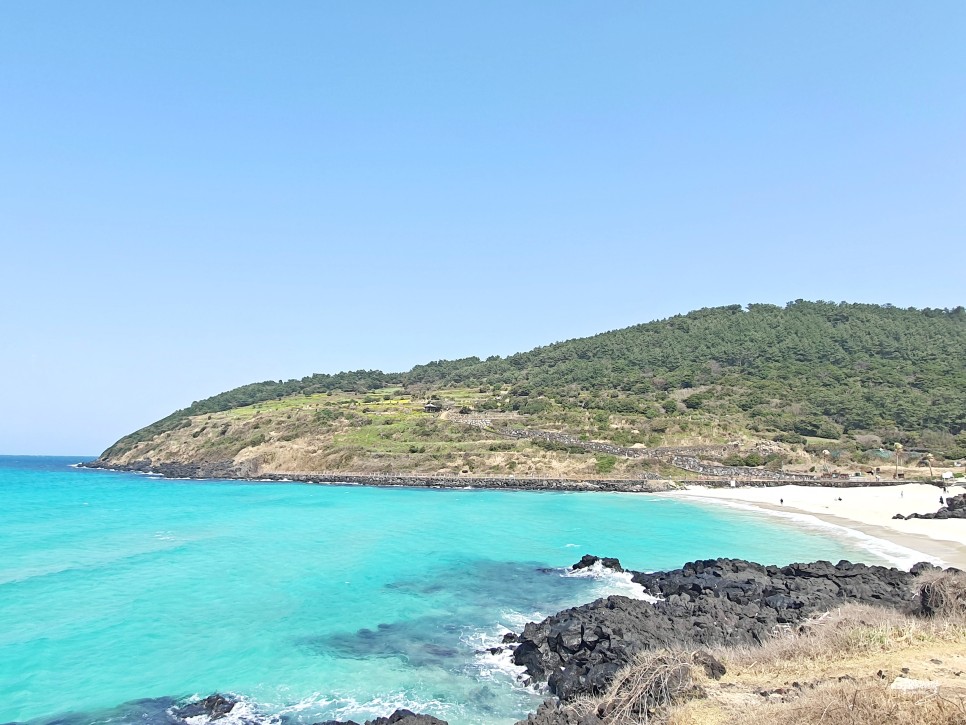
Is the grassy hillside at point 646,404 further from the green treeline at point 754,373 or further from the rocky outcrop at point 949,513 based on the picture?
the rocky outcrop at point 949,513

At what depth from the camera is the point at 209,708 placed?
12.3m

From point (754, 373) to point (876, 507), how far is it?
61.0 metres

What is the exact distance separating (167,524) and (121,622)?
907 inches

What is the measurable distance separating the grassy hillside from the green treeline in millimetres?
378

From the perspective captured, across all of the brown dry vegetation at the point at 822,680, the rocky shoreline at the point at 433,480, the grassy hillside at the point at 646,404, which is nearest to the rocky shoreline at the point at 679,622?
the brown dry vegetation at the point at 822,680

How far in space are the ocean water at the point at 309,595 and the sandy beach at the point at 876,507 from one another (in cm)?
A: 221

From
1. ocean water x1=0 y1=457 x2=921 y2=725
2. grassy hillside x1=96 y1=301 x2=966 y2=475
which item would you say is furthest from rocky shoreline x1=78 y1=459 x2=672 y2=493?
ocean water x1=0 y1=457 x2=921 y2=725

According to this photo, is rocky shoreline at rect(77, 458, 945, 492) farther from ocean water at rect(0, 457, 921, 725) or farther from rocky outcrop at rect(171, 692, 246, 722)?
rocky outcrop at rect(171, 692, 246, 722)

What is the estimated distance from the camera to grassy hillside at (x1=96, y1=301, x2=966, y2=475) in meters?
72.4

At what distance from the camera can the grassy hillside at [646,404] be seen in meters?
72.4

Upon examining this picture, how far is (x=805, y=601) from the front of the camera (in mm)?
15914

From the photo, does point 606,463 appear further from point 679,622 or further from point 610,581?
point 679,622

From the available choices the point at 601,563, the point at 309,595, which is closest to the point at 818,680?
the point at 601,563

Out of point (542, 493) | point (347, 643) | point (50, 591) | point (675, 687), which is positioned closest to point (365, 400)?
point (542, 493)
